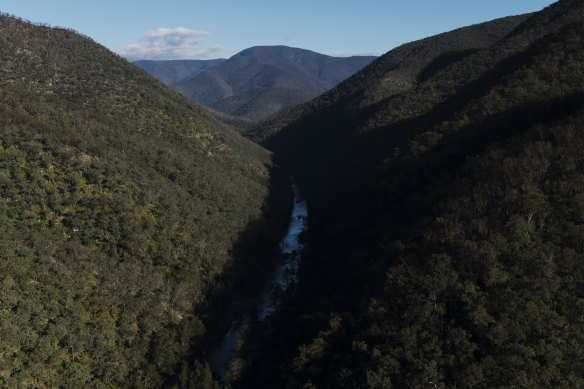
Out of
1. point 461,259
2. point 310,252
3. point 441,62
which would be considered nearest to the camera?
point 461,259

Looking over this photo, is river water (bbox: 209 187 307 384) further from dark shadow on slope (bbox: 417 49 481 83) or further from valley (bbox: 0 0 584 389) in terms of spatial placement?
dark shadow on slope (bbox: 417 49 481 83)

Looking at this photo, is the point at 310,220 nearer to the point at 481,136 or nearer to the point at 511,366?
the point at 481,136

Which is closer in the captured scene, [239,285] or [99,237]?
[99,237]

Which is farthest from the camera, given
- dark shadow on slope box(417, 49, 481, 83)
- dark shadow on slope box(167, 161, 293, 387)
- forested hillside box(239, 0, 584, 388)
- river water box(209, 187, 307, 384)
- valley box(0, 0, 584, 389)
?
dark shadow on slope box(417, 49, 481, 83)

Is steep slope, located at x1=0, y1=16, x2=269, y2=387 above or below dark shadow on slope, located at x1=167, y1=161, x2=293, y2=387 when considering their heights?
above

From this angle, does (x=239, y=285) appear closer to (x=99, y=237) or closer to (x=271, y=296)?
(x=271, y=296)

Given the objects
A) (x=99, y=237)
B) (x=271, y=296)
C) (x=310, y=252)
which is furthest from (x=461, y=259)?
(x=99, y=237)

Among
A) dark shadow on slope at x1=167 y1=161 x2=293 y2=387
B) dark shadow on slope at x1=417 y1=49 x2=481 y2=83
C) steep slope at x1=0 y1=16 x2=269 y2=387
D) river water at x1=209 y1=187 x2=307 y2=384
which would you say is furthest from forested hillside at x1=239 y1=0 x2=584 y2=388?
dark shadow on slope at x1=417 y1=49 x2=481 y2=83
